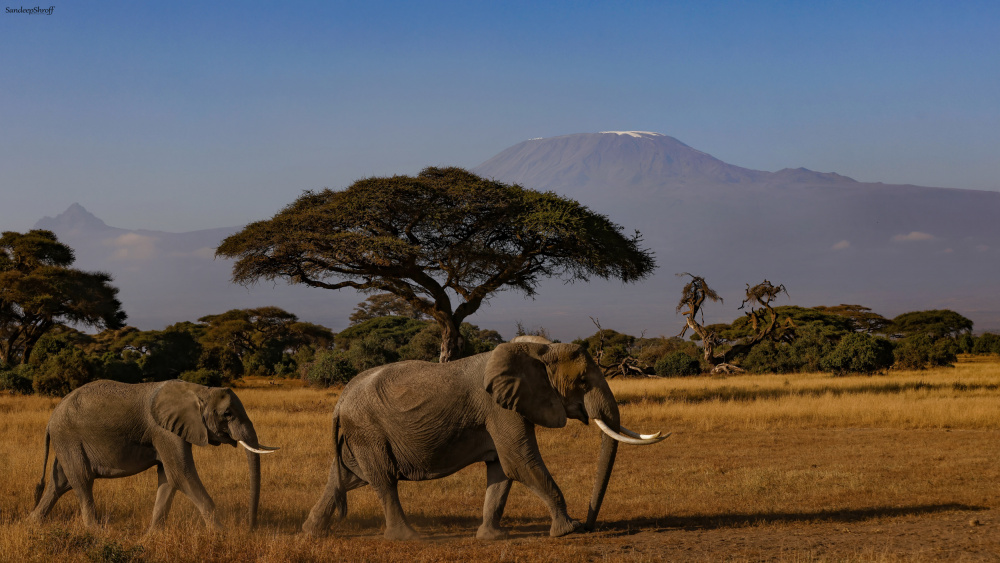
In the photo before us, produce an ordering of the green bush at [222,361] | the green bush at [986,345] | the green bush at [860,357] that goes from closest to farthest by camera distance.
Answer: the green bush at [860,357] < the green bush at [222,361] < the green bush at [986,345]

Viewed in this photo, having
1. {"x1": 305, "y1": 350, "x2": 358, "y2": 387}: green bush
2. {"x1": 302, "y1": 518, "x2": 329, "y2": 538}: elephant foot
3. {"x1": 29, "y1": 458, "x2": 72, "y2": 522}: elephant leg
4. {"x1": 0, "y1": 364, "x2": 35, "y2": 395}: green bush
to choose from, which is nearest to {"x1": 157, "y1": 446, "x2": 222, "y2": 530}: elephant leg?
{"x1": 302, "y1": 518, "x2": 329, "y2": 538}: elephant foot

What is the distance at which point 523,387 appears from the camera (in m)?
8.59

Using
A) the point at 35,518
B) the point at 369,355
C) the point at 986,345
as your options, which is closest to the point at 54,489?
the point at 35,518

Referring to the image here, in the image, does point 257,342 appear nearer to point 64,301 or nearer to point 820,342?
point 64,301

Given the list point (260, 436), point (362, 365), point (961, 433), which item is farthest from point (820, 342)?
point (260, 436)

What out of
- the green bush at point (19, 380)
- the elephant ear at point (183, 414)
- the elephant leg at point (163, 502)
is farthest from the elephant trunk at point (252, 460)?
the green bush at point (19, 380)

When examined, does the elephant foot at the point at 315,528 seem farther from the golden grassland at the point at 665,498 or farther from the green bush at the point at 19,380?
the green bush at the point at 19,380

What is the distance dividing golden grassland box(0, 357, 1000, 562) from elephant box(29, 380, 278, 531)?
0.39 metres

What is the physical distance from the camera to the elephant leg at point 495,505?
8.90 m

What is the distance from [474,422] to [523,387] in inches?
27.7

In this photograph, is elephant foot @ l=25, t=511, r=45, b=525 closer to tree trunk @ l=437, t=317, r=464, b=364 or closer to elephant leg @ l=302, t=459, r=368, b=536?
elephant leg @ l=302, t=459, r=368, b=536

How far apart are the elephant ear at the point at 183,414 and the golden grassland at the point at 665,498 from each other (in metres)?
0.93

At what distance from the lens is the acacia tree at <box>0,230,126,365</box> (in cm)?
3572

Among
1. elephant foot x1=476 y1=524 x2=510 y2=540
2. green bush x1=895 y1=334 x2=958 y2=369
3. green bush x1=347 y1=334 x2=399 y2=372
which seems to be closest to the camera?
elephant foot x1=476 y1=524 x2=510 y2=540
